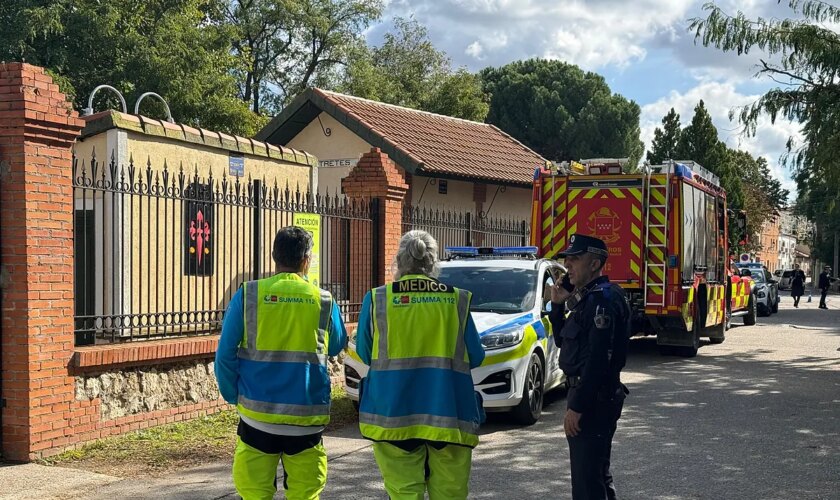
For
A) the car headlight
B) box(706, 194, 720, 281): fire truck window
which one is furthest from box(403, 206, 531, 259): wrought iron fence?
the car headlight

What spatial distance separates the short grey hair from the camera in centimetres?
438

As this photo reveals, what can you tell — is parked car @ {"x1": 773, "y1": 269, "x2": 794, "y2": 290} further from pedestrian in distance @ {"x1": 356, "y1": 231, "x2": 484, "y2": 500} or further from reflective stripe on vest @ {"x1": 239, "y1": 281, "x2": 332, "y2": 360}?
reflective stripe on vest @ {"x1": 239, "y1": 281, "x2": 332, "y2": 360}

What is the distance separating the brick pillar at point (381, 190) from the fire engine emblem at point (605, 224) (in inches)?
131

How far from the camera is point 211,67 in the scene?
28.4 metres

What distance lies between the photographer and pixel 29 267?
23.8 feet

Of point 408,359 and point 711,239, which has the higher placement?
point 711,239

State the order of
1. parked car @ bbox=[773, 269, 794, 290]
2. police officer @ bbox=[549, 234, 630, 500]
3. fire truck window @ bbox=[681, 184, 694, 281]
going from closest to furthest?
police officer @ bbox=[549, 234, 630, 500], fire truck window @ bbox=[681, 184, 694, 281], parked car @ bbox=[773, 269, 794, 290]

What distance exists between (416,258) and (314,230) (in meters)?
6.63

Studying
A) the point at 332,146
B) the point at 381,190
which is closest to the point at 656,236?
the point at 381,190

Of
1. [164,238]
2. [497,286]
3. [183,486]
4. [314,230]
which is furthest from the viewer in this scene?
[314,230]

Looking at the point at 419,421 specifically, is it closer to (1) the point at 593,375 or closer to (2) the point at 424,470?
(2) the point at 424,470

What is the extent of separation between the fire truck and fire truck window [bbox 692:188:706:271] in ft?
0.05

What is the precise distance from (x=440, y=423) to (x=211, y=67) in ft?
85.5

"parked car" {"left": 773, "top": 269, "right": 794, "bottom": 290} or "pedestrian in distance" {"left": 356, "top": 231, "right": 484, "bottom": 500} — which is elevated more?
"pedestrian in distance" {"left": 356, "top": 231, "right": 484, "bottom": 500}
